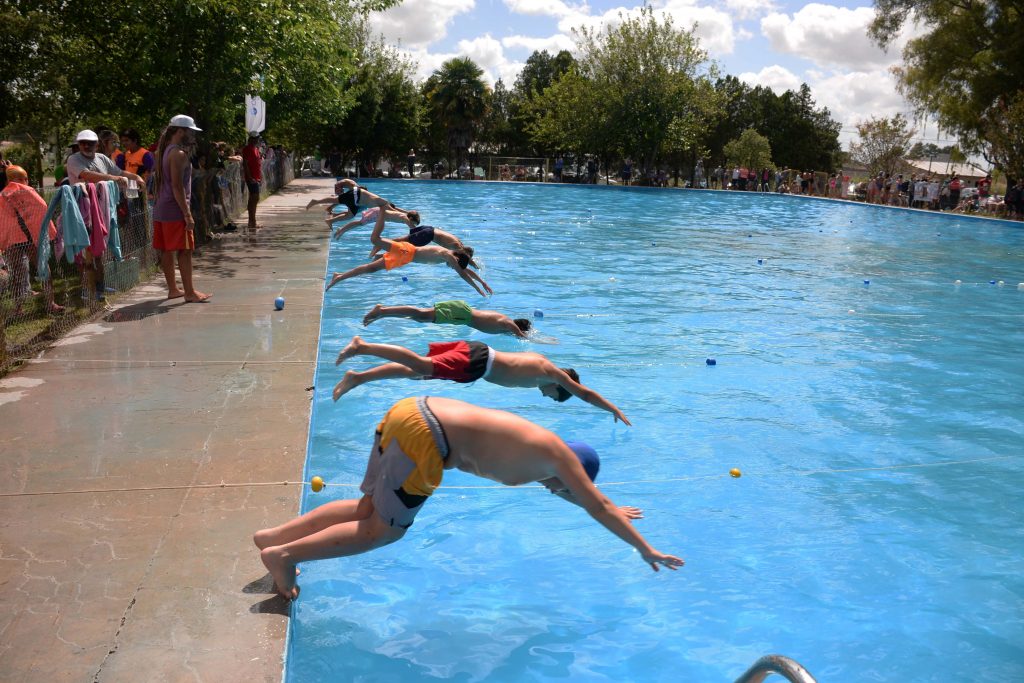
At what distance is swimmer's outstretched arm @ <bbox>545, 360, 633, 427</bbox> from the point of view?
4.89 metres

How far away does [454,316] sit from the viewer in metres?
7.17

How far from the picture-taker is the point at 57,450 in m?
5.56

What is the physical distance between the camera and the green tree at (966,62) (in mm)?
36750

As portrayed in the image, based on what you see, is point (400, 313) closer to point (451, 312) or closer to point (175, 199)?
point (451, 312)

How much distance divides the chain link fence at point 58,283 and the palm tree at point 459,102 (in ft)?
128

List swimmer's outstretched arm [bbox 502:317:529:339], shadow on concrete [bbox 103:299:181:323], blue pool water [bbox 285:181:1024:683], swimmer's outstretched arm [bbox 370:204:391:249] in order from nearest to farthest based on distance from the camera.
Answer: blue pool water [bbox 285:181:1024:683], swimmer's outstretched arm [bbox 502:317:529:339], shadow on concrete [bbox 103:299:181:323], swimmer's outstretched arm [bbox 370:204:391:249]

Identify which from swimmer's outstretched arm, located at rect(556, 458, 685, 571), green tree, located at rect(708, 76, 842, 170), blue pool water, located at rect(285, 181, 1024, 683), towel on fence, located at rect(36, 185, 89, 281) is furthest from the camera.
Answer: green tree, located at rect(708, 76, 842, 170)

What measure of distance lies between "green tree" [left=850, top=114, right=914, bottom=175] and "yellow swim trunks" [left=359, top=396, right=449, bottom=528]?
187 ft

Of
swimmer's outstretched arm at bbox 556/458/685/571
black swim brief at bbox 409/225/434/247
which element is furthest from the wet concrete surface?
black swim brief at bbox 409/225/434/247

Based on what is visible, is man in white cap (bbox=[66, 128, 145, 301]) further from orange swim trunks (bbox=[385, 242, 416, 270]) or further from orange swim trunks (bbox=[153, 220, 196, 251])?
orange swim trunks (bbox=[385, 242, 416, 270])

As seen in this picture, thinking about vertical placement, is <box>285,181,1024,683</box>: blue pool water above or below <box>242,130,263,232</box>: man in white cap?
below

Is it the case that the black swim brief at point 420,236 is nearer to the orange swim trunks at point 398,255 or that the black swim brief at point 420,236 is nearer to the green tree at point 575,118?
the orange swim trunks at point 398,255

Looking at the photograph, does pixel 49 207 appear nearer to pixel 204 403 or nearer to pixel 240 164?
pixel 204 403

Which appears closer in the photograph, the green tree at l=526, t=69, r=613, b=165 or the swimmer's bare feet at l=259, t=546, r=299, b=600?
the swimmer's bare feet at l=259, t=546, r=299, b=600
